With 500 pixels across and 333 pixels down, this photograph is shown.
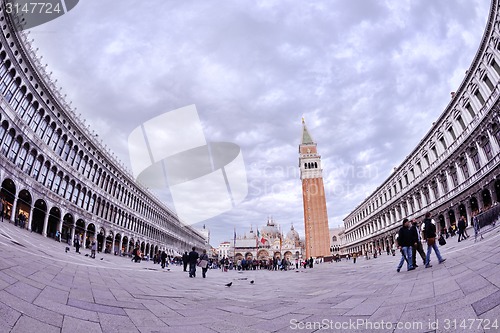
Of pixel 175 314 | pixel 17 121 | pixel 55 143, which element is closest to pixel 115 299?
pixel 175 314

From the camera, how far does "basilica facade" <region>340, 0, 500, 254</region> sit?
2250 cm

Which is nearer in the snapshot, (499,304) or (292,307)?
(499,304)

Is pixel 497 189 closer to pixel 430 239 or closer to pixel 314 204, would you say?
pixel 430 239

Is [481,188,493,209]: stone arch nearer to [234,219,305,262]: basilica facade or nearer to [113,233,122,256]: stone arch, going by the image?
[113,233,122,256]: stone arch

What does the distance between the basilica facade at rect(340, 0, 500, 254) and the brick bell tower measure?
2434 centimetres

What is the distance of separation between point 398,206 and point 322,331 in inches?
1881

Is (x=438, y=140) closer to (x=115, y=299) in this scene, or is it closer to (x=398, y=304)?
(x=398, y=304)

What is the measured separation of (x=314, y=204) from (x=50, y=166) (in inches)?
2338

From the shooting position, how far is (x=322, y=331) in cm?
305

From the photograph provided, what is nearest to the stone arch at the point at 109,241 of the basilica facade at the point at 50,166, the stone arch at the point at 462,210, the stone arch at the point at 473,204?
the basilica facade at the point at 50,166

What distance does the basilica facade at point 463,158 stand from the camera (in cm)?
2250

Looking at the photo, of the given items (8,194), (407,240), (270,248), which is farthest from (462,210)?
(270,248)

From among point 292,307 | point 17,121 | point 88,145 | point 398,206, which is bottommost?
point 292,307

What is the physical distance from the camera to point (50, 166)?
2956 centimetres
